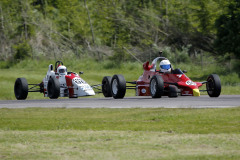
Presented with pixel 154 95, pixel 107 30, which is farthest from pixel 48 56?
pixel 154 95

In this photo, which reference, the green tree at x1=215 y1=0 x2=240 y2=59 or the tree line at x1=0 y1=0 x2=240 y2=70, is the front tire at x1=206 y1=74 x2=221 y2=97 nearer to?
the green tree at x1=215 y1=0 x2=240 y2=59

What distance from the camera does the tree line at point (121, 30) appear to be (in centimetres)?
5547

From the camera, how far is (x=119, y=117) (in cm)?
1596

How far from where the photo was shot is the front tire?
2208 centimetres

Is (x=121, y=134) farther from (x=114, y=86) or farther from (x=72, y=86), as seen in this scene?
(x=72, y=86)

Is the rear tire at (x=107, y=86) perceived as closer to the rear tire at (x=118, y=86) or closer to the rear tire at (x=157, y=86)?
the rear tire at (x=118, y=86)

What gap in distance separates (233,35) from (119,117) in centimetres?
3167

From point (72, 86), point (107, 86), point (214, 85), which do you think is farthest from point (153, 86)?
point (72, 86)

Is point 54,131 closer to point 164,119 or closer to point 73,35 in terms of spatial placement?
point 164,119

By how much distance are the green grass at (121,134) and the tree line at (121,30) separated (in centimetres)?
3385

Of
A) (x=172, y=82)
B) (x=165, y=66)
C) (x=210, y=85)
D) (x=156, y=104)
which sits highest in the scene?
(x=165, y=66)

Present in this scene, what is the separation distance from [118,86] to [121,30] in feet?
119

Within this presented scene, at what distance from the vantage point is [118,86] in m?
23.7

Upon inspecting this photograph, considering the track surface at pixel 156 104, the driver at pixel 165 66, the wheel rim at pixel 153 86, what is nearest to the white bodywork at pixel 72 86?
the track surface at pixel 156 104
